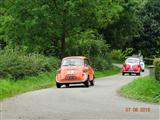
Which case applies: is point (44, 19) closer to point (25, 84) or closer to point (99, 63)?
point (99, 63)

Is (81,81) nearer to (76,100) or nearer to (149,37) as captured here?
(76,100)

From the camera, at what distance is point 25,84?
103ft

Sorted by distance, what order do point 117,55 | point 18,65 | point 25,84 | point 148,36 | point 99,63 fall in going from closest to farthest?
point 25,84 → point 18,65 → point 99,63 → point 117,55 → point 148,36

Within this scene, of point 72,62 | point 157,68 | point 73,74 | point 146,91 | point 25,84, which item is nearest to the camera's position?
point 146,91

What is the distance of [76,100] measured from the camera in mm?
20938

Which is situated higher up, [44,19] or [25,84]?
[44,19]

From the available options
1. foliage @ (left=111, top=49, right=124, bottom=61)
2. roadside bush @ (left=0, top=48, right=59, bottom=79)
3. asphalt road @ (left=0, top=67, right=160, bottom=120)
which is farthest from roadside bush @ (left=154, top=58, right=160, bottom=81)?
foliage @ (left=111, top=49, right=124, bottom=61)

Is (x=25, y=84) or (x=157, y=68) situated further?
(x=25, y=84)

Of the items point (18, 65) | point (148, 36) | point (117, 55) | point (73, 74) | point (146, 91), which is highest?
point (148, 36)

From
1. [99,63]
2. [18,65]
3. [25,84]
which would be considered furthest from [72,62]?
[99,63]

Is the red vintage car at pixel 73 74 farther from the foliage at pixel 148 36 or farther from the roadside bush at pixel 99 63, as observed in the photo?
the foliage at pixel 148 36

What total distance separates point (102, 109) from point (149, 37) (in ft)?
233

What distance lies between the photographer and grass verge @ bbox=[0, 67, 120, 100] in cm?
2518

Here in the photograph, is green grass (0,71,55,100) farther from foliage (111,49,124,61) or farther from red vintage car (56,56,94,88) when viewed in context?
foliage (111,49,124,61)
